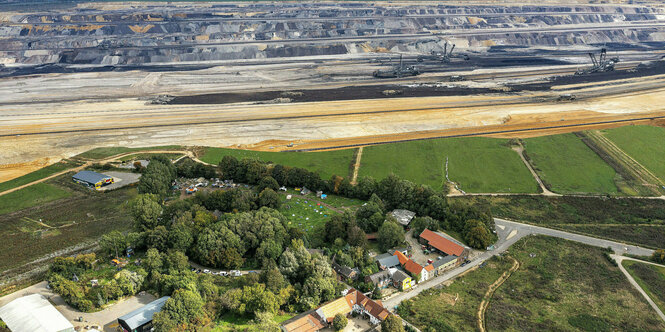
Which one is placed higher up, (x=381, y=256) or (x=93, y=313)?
(x=381, y=256)

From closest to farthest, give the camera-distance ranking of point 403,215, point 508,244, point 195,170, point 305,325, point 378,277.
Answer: point 305,325
point 378,277
point 508,244
point 403,215
point 195,170

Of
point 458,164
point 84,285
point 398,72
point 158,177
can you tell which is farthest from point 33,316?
point 398,72

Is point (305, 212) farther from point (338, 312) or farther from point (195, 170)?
point (338, 312)

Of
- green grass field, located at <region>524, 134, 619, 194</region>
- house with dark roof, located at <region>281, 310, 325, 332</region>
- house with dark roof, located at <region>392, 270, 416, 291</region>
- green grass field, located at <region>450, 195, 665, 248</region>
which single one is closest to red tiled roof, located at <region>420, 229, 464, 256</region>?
house with dark roof, located at <region>392, 270, 416, 291</region>

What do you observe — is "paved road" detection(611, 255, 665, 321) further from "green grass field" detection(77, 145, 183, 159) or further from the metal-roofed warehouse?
the metal-roofed warehouse

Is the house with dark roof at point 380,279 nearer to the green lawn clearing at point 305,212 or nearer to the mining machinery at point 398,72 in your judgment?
the green lawn clearing at point 305,212

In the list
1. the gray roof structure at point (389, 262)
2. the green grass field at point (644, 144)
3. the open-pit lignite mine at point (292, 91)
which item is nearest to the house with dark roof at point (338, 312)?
the gray roof structure at point (389, 262)
